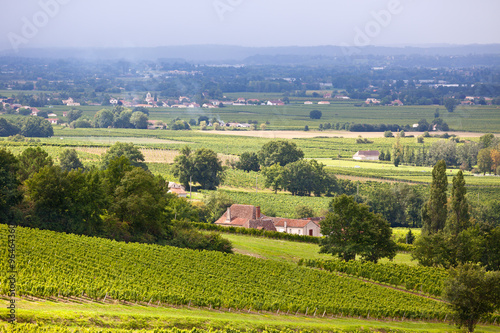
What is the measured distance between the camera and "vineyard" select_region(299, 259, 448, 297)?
140ft

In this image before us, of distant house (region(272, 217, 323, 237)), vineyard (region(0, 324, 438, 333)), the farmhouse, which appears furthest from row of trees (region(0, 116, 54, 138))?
vineyard (region(0, 324, 438, 333))

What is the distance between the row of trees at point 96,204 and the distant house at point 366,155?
2689 inches

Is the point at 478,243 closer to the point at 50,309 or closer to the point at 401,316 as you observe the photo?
the point at 401,316

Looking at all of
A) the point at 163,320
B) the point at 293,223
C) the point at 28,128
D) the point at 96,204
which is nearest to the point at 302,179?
the point at 293,223

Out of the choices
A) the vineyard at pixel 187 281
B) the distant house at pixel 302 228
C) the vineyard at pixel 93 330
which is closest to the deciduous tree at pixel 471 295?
the vineyard at pixel 187 281

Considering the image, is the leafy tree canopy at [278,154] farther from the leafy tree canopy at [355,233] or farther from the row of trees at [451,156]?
the leafy tree canopy at [355,233]

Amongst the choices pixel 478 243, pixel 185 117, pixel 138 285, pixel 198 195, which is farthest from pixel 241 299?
pixel 185 117

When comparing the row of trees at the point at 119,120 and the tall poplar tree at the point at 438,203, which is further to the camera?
the row of trees at the point at 119,120

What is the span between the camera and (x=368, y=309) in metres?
34.4

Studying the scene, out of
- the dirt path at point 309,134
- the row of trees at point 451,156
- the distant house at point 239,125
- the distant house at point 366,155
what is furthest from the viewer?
the distant house at point 239,125

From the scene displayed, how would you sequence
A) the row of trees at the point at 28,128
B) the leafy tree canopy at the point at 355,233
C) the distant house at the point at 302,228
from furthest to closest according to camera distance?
the row of trees at the point at 28,128
the distant house at the point at 302,228
the leafy tree canopy at the point at 355,233

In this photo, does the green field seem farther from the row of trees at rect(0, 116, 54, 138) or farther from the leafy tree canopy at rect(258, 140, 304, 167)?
the row of trees at rect(0, 116, 54, 138)

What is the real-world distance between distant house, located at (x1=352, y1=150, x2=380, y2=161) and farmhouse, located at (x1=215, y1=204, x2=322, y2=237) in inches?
2115

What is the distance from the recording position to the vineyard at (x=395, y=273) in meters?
42.7
